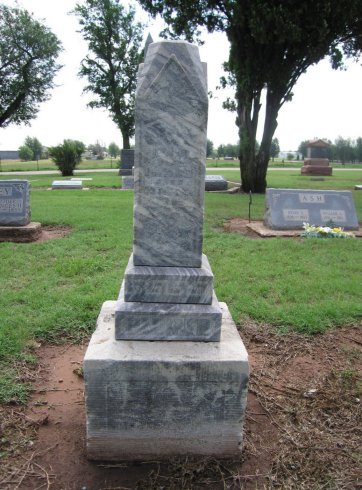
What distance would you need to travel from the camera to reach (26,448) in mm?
2094

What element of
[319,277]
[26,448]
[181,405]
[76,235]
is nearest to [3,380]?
[26,448]

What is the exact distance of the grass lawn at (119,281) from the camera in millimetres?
3400

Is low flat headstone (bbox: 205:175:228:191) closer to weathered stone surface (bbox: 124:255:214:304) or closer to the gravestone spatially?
the gravestone

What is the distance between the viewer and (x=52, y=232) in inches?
291

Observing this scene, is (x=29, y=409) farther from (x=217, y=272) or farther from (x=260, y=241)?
(x=260, y=241)

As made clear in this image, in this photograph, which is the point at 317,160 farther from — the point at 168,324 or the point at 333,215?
the point at 168,324

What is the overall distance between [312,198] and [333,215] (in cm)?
53

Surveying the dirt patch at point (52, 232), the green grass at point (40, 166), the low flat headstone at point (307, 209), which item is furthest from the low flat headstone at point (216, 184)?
the green grass at point (40, 166)

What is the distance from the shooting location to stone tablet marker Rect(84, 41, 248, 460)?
1.97 meters

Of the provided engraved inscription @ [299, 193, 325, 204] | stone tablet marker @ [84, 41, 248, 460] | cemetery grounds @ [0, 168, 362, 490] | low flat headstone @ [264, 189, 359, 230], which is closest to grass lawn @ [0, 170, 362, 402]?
cemetery grounds @ [0, 168, 362, 490]

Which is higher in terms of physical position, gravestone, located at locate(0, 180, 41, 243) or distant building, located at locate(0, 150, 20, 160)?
distant building, located at locate(0, 150, 20, 160)

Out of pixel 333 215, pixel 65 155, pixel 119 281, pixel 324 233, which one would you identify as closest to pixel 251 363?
pixel 119 281

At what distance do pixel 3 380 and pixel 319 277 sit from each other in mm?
3605

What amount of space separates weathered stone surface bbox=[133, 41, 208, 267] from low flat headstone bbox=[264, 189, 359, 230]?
Answer: 585 centimetres
